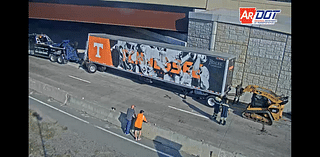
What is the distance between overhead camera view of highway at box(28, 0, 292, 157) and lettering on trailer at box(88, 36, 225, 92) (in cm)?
8

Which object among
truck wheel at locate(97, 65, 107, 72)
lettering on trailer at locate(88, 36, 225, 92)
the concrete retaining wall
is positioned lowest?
the concrete retaining wall

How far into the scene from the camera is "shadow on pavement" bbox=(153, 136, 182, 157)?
38.5 ft

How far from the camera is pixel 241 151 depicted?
12336 mm

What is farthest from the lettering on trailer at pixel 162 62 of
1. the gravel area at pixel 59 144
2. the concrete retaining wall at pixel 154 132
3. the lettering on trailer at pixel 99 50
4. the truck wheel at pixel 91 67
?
the gravel area at pixel 59 144

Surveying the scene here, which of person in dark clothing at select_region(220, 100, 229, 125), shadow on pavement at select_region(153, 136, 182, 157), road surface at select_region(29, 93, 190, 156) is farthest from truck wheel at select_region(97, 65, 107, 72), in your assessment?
shadow on pavement at select_region(153, 136, 182, 157)

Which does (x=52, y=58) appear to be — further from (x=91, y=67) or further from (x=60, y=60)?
(x=91, y=67)

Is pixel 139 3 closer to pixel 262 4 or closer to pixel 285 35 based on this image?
pixel 262 4

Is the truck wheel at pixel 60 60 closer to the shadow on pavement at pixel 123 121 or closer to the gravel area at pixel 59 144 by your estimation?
the gravel area at pixel 59 144

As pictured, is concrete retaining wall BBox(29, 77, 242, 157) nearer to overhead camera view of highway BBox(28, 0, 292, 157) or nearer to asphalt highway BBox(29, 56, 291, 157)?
overhead camera view of highway BBox(28, 0, 292, 157)

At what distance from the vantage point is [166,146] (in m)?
12.2

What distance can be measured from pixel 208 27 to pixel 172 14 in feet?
15.1
